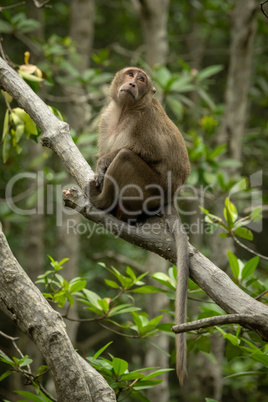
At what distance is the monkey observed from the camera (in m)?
3.35

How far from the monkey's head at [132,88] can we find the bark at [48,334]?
6.40ft

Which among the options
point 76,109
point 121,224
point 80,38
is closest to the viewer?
point 121,224

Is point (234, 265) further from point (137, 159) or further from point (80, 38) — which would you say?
point (80, 38)

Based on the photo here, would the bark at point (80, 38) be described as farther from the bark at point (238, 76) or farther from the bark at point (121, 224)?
the bark at point (121, 224)

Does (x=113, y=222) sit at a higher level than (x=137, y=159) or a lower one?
lower

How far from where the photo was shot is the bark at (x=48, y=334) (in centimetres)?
211

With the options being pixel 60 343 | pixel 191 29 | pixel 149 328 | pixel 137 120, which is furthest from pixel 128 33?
pixel 60 343

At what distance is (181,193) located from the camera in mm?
5574

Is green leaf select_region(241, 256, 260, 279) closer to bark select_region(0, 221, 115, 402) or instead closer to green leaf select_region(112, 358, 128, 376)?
green leaf select_region(112, 358, 128, 376)

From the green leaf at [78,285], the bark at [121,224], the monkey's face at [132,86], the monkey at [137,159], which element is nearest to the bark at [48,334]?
the bark at [121,224]

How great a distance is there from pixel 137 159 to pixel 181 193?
221 cm

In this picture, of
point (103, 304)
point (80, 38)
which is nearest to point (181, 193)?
point (103, 304)

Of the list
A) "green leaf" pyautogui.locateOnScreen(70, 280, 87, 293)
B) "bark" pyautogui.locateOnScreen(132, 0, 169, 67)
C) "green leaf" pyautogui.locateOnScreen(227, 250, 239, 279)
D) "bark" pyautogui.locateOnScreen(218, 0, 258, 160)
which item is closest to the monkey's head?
"green leaf" pyautogui.locateOnScreen(227, 250, 239, 279)

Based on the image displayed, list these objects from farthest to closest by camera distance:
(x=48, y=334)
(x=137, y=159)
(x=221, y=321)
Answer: (x=137, y=159), (x=48, y=334), (x=221, y=321)
